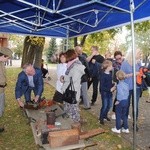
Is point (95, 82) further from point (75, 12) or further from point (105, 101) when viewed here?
point (75, 12)

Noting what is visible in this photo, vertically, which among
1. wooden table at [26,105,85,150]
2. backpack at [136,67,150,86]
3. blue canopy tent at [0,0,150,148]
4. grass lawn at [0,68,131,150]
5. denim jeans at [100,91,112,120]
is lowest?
grass lawn at [0,68,131,150]

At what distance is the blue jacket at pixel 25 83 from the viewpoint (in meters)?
8.30

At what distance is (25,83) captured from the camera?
28.5 feet

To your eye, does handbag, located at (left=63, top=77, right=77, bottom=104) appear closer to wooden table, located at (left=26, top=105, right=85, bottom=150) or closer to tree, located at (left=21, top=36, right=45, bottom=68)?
wooden table, located at (left=26, top=105, right=85, bottom=150)

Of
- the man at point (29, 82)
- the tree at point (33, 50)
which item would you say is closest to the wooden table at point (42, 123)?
the man at point (29, 82)

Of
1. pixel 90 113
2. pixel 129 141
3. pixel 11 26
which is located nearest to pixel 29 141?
pixel 129 141

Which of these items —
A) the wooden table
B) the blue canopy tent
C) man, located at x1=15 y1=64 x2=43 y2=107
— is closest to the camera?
the wooden table

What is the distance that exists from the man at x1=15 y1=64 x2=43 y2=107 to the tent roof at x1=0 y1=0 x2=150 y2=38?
49.1 inches

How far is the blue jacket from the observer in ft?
27.2

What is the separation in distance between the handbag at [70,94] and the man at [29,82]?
1.58 metres

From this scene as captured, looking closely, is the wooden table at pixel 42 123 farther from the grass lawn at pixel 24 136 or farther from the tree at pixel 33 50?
the tree at pixel 33 50

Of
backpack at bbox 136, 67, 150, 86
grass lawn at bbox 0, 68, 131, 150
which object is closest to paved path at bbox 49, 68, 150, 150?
grass lawn at bbox 0, 68, 131, 150

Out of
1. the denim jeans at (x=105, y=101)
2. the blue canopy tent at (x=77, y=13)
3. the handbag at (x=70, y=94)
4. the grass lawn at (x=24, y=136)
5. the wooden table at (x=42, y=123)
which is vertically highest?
the blue canopy tent at (x=77, y=13)

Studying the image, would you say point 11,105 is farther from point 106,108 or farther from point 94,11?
point 94,11
